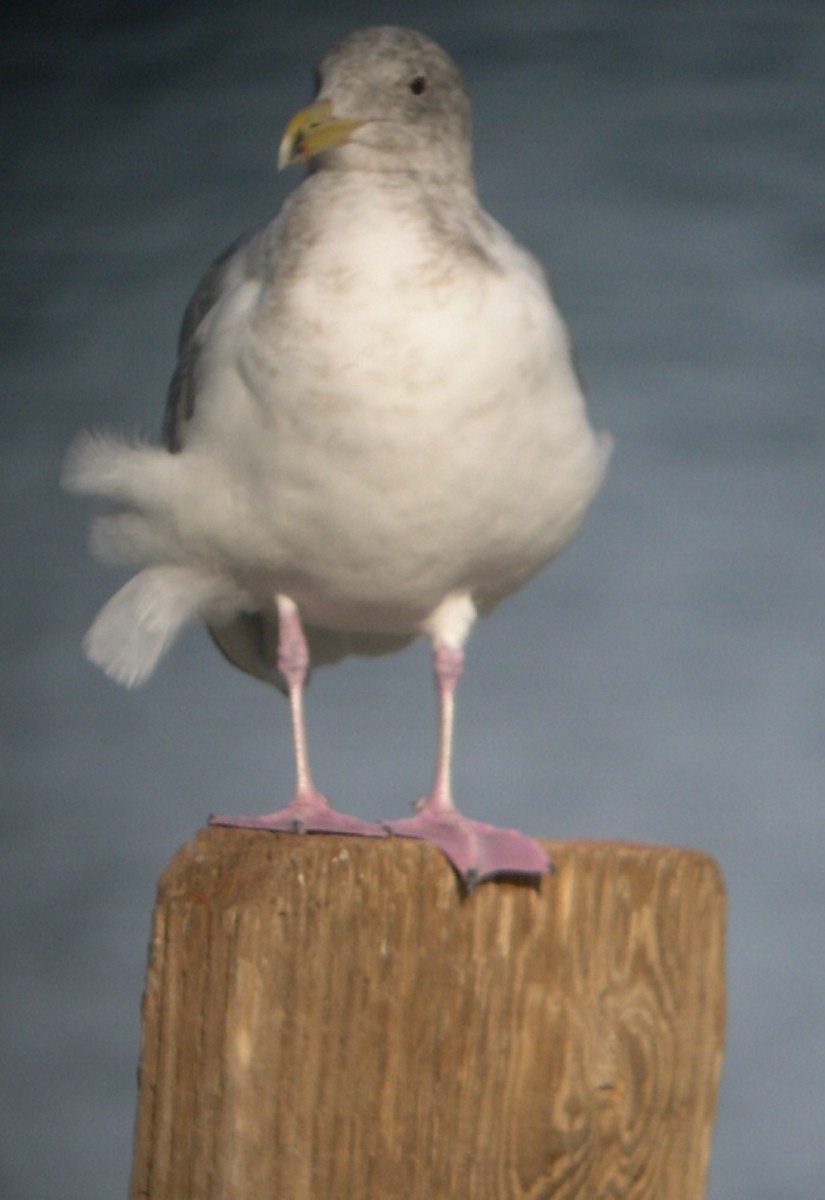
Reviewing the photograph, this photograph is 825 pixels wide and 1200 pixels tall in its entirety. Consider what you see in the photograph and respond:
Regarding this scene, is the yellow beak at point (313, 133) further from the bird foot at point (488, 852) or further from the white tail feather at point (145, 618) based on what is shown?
the bird foot at point (488, 852)

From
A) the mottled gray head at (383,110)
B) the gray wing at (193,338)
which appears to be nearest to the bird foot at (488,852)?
the gray wing at (193,338)

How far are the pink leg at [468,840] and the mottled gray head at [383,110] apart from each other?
809 mm

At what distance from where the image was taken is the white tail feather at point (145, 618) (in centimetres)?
278

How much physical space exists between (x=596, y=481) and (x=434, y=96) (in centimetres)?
57

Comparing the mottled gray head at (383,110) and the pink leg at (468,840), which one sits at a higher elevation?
the mottled gray head at (383,110)

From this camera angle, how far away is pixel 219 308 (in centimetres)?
268

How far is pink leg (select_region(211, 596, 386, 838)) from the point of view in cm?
229

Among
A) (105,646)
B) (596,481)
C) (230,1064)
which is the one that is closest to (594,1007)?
(230,1064)

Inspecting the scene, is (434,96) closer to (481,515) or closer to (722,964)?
(481,515)

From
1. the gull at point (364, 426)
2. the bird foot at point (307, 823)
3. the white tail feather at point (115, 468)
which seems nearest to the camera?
the bird foot at point (307, 823)

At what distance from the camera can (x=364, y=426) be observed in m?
2.42

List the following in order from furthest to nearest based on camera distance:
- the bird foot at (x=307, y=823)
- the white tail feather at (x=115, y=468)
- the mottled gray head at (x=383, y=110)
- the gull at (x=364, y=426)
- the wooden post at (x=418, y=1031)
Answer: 1. the white tail feather at (x=115, y=468)
2. the mottled gray head at (x=383, y=110)
3. the gull at (x=364, y=426)
4. the bird foot at (x=307, y=823)
5. the wooden post at (x=418, y=1031)

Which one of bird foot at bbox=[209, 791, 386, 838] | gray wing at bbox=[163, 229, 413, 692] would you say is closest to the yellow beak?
gray wing at bbox=[163, 229, 413, 692]

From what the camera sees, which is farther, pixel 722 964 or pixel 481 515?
pixel 481 515
